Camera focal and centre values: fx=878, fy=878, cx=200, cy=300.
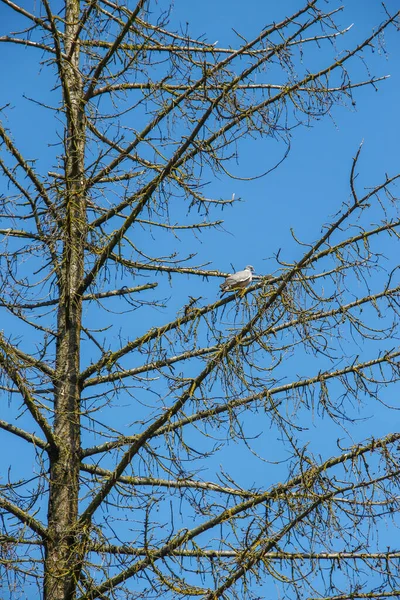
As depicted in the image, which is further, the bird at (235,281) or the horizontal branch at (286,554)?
the bird at (235,281)

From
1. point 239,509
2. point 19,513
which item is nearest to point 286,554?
point 239,509

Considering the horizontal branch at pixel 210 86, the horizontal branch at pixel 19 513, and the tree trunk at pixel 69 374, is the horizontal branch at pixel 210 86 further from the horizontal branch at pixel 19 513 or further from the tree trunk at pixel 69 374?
the horizontal branch at pixel 19 513

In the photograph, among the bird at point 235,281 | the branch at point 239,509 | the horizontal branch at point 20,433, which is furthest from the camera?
the bird at point 235,281

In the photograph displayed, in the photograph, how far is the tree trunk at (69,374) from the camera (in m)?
5.07

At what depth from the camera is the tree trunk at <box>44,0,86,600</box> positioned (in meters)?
5.07

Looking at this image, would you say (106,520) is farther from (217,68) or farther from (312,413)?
(217,68)

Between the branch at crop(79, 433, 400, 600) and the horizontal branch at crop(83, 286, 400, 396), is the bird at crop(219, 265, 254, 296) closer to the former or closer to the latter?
the horizontal branch at crop(83, 286, 400, 396)

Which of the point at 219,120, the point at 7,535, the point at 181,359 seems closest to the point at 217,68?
the point at 219,120

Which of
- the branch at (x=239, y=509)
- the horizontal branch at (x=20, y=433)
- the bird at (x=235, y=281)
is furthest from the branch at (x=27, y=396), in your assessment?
the bird at (x=235, y=281)

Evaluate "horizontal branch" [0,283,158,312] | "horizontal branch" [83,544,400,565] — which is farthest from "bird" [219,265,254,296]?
"horizontal branch" [83,544,400,565]

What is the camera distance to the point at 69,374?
5.79 meters

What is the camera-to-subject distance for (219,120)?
5.30m

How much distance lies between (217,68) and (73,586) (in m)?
3.18

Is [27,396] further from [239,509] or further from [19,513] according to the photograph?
[239,509]
